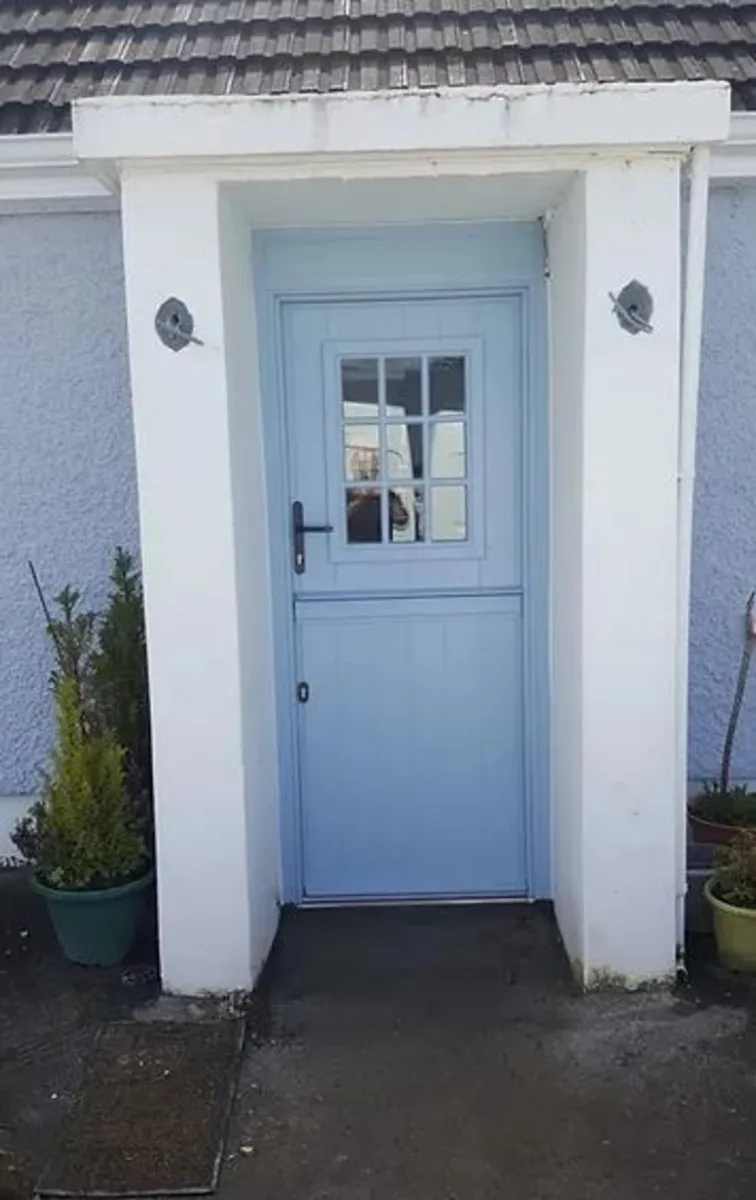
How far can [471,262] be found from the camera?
5.61m

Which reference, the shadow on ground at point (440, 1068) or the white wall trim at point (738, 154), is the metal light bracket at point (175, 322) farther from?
A: the shadow on ground at point (440, 1068)

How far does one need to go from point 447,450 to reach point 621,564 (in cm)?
122

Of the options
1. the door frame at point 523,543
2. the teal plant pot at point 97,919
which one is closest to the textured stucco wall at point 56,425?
the door frame at point 523,543

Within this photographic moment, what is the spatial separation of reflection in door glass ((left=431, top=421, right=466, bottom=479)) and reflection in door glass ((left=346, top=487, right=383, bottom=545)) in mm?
292

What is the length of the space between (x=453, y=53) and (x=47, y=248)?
6.61ft

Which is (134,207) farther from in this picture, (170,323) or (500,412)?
(500,412)

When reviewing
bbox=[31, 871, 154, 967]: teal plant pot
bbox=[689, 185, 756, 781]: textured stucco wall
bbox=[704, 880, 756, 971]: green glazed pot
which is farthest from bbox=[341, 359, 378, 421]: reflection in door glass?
bbox=[704, 880, 756, 971]: green glazed pot

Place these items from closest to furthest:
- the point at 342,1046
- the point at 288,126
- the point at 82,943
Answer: the point at 288,126, the point at 342,1046, the point at 82,943

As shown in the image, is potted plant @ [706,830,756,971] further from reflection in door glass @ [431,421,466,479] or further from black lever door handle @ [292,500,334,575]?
black lever door handle @ [292,500,334,575]

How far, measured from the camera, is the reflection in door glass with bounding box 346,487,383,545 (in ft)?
19.0

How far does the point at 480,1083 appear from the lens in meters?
4.52

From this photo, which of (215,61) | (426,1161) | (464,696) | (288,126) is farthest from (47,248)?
(426,1161)

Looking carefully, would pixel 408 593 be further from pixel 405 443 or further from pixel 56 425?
pixel 56 425

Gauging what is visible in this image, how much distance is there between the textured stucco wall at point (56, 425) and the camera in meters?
5.91
